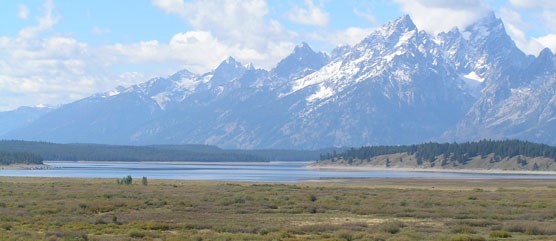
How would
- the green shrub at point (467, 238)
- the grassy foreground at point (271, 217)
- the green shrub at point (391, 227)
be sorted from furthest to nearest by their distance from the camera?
the green shrub at point (391, 227), the grassy foreground at point (271, 217), the green shrub at point (467, 238)

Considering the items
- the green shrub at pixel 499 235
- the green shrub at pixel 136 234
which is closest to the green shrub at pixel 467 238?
the green shrub at pixel 499 235

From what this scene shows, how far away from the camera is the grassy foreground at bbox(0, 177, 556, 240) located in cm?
5822

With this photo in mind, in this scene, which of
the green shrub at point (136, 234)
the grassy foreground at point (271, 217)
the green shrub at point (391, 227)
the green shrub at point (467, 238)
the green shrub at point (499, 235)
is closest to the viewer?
the green shrub at point (467, 238)

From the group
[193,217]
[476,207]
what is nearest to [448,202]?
[476,207]

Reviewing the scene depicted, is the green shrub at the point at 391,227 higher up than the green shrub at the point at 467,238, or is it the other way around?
the green shrub at the point at 391,227

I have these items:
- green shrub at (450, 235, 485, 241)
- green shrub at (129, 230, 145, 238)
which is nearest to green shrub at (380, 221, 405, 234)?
green shrub at (450, 235, 485, 241)

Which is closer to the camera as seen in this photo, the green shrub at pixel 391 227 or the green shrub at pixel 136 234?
the green shrub at pixel 136 234

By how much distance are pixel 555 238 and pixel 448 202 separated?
35.4 m

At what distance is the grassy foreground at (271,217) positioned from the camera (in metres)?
58.2

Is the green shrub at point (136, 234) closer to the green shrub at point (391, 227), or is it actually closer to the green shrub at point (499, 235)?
the green shrub at point (391, 227)

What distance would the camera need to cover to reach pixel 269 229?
200ft

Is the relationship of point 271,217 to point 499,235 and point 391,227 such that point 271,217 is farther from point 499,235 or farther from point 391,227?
point 499,235

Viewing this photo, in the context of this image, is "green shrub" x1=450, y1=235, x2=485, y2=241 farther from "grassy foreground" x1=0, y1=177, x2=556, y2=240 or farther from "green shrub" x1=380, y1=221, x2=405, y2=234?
"green shrub" x1=380, y1=221, x2=405, y2=234

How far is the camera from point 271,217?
74.2m
